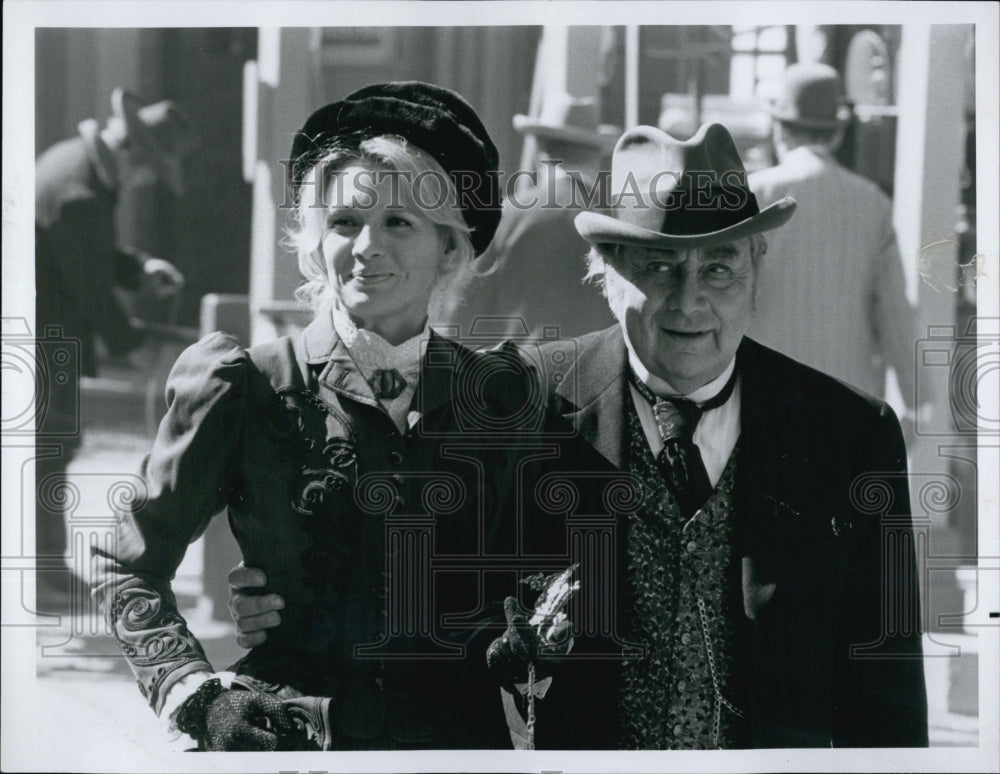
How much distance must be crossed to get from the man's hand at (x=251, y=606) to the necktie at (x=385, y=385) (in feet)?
2.43

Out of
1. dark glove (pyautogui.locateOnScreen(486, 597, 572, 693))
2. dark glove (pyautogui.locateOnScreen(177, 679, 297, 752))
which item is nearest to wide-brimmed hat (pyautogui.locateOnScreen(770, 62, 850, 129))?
dark glove (pyautogui.locateOnScreen(486, 597, 572, 693))

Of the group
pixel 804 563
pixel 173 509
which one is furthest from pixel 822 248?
pixel 173 509

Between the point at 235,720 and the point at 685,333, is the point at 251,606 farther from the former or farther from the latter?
the point at 685,333

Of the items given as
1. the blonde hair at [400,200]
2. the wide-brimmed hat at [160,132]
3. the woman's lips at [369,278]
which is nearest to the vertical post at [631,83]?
the blonde hair at [400,200]

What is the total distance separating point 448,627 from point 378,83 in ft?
6.17

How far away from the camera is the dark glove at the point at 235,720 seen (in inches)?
159

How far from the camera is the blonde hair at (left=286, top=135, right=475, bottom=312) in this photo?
3955 mm

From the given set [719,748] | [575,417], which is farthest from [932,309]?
[719,748]

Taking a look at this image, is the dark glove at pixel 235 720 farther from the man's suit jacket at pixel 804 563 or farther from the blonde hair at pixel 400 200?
the blonde hair at pixel 400 200

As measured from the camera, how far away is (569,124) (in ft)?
13.1

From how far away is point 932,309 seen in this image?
13.5 feet

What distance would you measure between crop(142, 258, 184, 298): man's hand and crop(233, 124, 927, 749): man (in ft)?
3.36

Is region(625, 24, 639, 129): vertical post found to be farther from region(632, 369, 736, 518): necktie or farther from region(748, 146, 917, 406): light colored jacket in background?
region(632, 369, 736, 518): necktie

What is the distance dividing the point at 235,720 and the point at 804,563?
2.05 m
